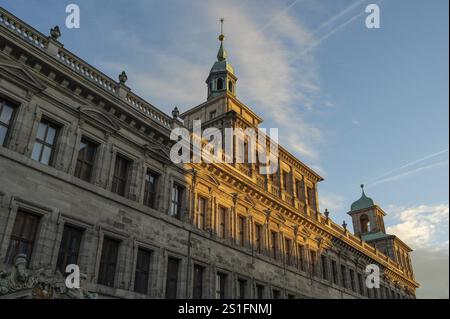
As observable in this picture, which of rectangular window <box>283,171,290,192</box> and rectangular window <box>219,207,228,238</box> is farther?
rectangular window <box>283,171,290,192</box>

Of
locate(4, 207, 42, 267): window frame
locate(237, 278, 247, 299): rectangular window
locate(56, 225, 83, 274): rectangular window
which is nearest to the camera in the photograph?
locate(4, 207, 42, 267): window frame

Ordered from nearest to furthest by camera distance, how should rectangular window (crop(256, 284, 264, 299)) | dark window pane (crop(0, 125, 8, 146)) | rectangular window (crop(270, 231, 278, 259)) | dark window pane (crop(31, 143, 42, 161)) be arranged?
dark window pane (crop(0, 125, 8, 146)) → dark window pane (crop(31, 143, 42, 161)) → rectangular window (crop(256, 284, 264, 299)) → rectangular window (crop(270, 231, 278, 259))

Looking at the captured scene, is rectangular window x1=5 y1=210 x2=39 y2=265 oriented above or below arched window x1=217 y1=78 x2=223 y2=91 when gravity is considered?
below

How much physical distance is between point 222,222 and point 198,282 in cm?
433

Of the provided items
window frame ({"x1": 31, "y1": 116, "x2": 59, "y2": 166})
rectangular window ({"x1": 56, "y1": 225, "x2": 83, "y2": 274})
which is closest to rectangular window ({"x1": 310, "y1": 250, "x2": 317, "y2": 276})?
A: rectangular window ({"x1": 56, "y1": 225, "x2": 83, "y2": 274})

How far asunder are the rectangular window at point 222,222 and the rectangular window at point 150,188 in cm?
518

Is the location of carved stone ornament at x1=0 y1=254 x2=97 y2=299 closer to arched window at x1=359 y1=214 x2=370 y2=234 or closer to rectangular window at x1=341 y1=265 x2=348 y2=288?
rectangular window at x1=341 y1=265 x2=348 y2=288

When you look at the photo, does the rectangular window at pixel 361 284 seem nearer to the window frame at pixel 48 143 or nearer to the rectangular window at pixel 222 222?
the rectangular window at pixel 222 222

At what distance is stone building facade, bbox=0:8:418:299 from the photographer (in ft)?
50.1

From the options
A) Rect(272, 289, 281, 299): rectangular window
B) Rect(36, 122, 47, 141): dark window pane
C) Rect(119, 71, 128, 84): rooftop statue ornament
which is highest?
Rect(119, 71, 128, 84): rooftop statue ornament

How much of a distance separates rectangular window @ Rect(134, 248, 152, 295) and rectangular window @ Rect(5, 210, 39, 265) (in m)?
4.90

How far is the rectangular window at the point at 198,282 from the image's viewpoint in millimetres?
21172
